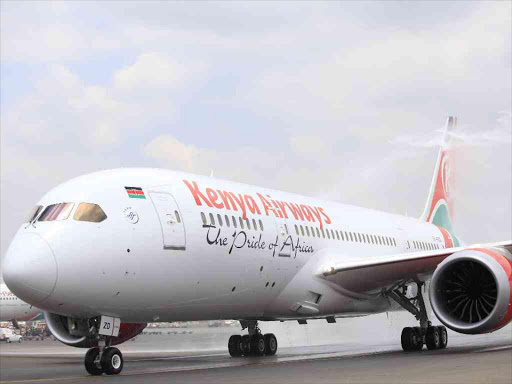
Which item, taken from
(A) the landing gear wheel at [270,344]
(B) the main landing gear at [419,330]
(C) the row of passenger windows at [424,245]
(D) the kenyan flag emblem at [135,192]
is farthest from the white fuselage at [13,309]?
(D) the kenyan flag emblem at [135,192]

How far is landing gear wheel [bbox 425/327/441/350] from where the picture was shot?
19.7m

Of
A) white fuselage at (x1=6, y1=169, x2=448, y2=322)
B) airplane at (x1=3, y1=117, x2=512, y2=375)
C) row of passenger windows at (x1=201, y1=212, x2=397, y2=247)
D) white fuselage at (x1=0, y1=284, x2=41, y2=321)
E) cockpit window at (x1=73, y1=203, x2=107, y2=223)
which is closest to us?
white fuselage at (x1=6, y1=169, x2=448, y2=322)

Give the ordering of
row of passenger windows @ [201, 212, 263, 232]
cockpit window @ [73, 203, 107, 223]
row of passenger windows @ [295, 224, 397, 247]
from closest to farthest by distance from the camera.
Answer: cockpit window @ [73, 203, 107, 223], row of passenger windows @ [201, 212, 263, 232], row of passenger windows @ [295, 224, 397, 247]

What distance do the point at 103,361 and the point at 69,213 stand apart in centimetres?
253

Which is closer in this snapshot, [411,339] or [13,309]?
[411,339]

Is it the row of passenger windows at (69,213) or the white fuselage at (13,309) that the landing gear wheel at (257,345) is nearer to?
the row of passenger windows at (69,213)

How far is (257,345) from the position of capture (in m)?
19.9

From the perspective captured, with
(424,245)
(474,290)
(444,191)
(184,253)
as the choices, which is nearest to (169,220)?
(184,253)

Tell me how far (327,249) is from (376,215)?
4.69m

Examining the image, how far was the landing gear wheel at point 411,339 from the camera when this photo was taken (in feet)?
64.0

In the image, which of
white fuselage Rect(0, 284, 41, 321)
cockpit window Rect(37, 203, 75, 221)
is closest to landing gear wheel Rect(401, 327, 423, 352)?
cockpit window Rect(37, 203, 75, 221)

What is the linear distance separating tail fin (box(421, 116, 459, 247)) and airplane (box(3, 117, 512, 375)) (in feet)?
21.0

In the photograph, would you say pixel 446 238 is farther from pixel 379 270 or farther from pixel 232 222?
pixel 232 222

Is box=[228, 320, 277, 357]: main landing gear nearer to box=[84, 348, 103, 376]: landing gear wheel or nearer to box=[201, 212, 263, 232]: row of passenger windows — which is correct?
box=[201, 212, 263, 232]: row of passenger windows
